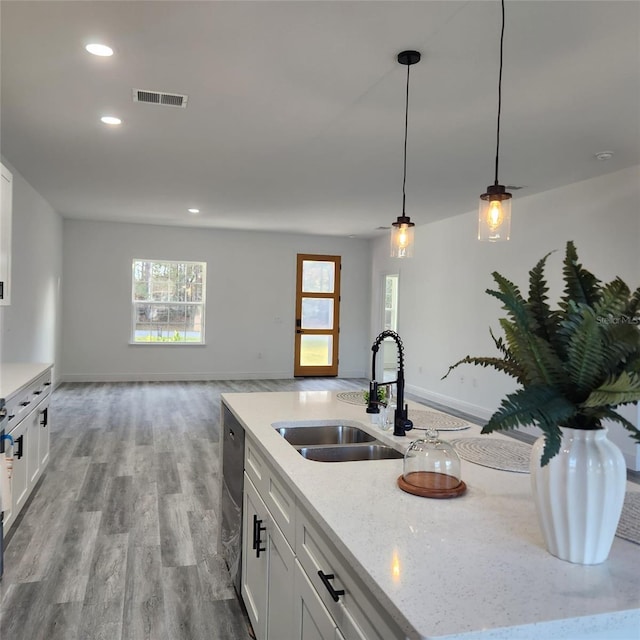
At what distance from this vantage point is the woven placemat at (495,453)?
5.68ft

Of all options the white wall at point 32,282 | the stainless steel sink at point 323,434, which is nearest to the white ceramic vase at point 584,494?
the stainless steel sink at point 323,434

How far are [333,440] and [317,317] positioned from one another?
771 cm

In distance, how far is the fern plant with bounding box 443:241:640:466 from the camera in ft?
3.17

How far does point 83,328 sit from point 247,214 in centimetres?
343

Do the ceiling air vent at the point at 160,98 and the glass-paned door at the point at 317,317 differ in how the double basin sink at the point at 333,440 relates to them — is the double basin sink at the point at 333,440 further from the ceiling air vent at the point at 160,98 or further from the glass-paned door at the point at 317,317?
the glass-paned door at the point at 317,317

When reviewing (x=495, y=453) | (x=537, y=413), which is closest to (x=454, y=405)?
(x=495, y=453)

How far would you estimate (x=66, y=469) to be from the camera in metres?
4.30

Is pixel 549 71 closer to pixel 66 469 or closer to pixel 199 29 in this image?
pixel 199 29

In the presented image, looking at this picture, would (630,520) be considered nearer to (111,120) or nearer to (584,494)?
(584,494)

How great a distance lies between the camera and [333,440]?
239 cm

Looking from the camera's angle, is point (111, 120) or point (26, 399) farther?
point (111, 120)

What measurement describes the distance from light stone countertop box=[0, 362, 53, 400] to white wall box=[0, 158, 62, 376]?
107 centimetres

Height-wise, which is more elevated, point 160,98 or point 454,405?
point 160,98

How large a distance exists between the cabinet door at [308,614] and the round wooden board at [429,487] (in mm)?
365
